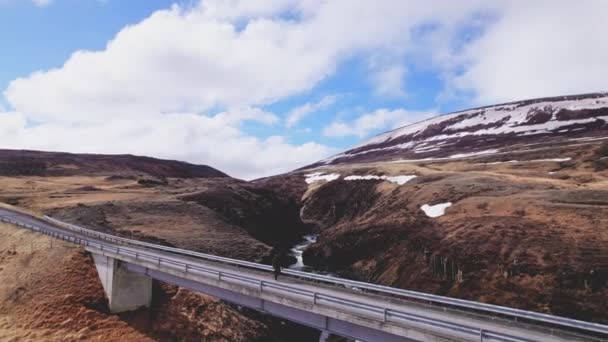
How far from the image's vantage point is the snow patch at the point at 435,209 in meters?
54.6

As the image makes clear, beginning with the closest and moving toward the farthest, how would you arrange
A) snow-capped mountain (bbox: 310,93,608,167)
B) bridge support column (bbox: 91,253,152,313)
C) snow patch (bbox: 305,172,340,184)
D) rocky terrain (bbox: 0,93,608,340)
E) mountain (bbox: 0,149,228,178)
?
1. bridge support column (bbox: 91,253,152,313)
2. rocky terrain (bbox: 0,93,608,340)
3. snow patch (bbox: 305,172,340,184)
4. mountain (bbox: 0,149,228,178)
5. snow-capped mountain (bbox: 310,93,608,167)

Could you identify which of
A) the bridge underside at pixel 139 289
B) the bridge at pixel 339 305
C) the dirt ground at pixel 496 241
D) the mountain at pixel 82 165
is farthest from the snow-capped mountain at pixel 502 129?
the bridge at pixel 339 305

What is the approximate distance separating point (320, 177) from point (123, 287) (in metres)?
85.5

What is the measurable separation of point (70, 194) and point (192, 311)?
205ft

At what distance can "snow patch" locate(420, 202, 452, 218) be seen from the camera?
54.6 metres

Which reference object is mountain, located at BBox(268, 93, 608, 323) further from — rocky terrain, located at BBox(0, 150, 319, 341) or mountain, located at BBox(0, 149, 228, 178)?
mountain, located at BBox(0, 149, 228, 178)

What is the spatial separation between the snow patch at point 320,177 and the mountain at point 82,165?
145 feet

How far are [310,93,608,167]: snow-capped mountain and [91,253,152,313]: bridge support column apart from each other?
102 metres

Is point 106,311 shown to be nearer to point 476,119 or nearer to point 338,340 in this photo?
point 338,340

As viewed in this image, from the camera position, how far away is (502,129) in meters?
157

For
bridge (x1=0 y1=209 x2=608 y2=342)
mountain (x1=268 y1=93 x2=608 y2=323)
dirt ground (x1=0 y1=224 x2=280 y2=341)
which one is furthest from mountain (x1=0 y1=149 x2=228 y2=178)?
bridge (x1=0 y1=209 x2=608 y2=342)

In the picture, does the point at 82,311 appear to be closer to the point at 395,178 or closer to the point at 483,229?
the point at 483,229

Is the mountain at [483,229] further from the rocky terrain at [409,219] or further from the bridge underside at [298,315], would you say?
the bridge underside at [298,315]

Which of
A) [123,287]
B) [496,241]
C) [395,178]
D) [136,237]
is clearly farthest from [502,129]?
[123,287]
